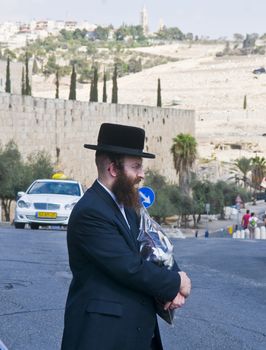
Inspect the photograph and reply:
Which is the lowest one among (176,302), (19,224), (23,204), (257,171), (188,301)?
(257,171)

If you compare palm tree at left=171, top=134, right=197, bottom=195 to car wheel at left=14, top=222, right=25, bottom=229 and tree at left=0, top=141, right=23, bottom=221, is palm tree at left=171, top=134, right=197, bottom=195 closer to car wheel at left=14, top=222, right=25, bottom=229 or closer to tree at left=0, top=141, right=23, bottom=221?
tree at left=0, top=141, right=23, bottom=221

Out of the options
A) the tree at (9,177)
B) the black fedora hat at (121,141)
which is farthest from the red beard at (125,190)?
the tree at (9,177)

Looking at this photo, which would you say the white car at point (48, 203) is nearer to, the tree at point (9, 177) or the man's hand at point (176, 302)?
the man's hand at point (176, 302)

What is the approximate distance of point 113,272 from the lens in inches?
165

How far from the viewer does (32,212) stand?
19.6 m

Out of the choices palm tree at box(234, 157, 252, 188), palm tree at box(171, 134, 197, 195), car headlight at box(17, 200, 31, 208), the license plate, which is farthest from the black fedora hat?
palm tree at box(234, 157, 252, 188)

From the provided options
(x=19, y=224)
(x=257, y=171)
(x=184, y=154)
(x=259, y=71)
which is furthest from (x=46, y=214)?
(x=259, y=71)

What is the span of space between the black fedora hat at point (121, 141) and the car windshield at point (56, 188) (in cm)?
1531

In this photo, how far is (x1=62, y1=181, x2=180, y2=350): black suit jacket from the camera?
13.7 ft

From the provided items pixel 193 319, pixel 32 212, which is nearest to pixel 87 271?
pixel 193 319

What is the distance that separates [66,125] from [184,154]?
1458 cm

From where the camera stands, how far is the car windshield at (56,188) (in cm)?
1978

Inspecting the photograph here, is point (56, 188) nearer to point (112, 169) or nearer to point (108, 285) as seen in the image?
point (112, 169)

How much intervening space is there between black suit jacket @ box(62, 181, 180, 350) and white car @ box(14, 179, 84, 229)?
14773 mm
